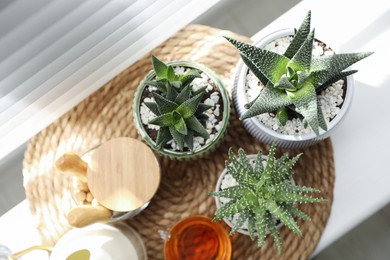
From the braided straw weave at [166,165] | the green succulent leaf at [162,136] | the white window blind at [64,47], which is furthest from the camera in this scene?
the braided straw weave at [166,165]

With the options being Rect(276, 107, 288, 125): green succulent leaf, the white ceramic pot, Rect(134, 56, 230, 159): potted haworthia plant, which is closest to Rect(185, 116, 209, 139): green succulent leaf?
Rect(134, 56, 230, 159): potted haworthia plant

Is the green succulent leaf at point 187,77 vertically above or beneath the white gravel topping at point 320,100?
above

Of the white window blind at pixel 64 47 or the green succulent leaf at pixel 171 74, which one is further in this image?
the green succulent leaf at pixel 171 74

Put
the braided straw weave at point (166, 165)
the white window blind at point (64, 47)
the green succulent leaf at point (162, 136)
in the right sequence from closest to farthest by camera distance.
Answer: the white window blind at point (64, 47) → the green succulent leaf at point (162, 136) → the braided straw weave at point (166, 165)

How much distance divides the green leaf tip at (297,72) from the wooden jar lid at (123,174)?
0.65 ft

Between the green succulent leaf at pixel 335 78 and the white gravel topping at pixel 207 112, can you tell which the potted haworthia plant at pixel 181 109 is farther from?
the green succulent leaf at pixel 335 78

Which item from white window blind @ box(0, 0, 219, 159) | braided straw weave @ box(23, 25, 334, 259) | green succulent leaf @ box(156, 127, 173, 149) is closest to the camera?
white window blind @ box(0, 0, 219, 159)

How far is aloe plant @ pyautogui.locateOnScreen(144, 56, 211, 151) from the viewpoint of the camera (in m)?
0.76

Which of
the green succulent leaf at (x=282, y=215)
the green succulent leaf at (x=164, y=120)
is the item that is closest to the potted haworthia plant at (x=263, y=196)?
the green succulent leaf at (x=282, y=215)

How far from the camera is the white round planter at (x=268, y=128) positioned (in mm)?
778

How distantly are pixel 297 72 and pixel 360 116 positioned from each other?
0.23 meters

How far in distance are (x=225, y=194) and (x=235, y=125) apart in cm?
18

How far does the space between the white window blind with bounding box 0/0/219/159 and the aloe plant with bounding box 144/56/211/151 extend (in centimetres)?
9

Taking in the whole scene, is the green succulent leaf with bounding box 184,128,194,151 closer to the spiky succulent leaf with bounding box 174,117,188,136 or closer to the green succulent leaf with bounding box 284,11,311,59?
the spiky succulent leaf with bounding box 174,117,188,136
